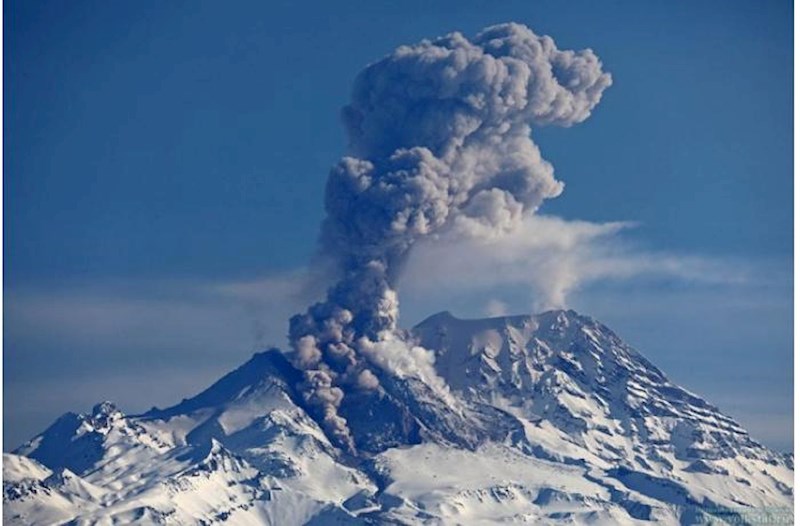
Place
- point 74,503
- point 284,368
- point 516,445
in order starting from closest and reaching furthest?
point 74,503 < point 284,368 < point 516,445

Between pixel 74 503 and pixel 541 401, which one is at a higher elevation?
pixel 541 401

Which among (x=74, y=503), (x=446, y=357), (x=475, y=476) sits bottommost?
(x=74, y=503)

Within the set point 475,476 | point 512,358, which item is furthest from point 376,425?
point 512,358

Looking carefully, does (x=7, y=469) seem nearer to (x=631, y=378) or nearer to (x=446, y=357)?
(x=446, y=357)


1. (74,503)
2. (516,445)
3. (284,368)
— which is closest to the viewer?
(74,503)

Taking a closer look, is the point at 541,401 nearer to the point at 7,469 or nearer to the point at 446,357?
the point at 446,357

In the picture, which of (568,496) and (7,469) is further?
(568,496)
